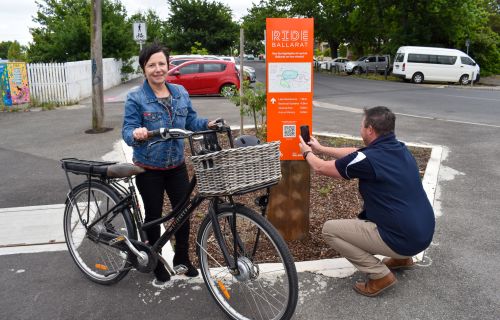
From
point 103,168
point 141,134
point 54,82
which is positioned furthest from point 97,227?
point 54,82

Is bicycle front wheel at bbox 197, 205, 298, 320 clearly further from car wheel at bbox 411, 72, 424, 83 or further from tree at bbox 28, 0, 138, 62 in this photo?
car wheel at bbox 411, 72, 424, 83

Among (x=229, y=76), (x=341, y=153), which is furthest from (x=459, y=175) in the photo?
(x=229, y=76)

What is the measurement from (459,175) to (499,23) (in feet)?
127

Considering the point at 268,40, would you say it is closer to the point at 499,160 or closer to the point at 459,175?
the point at 459,175

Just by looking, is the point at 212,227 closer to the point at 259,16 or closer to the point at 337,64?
the point at 337,64

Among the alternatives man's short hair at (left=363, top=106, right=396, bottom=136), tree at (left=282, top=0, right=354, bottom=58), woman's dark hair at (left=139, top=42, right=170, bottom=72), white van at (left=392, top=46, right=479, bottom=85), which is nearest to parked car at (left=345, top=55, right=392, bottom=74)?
white van at (left=392, top=46, right=479, bottom=85)

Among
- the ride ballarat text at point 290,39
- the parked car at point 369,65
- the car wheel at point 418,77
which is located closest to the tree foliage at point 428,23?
the parked car at point 369,65

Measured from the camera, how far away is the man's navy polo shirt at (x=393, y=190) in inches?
118

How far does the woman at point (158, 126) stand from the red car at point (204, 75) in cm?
1365

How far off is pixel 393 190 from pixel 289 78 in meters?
1.24

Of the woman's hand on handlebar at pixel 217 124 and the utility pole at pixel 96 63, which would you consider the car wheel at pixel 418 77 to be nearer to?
the utility pole at pixel 96 63

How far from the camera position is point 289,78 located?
3.62 metres

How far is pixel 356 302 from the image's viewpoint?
10.4ft

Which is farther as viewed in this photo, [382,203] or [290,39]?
[290,39]
